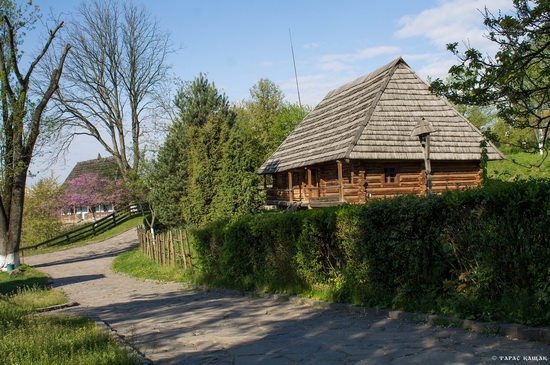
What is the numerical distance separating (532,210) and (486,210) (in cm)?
74

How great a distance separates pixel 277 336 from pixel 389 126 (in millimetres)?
20468

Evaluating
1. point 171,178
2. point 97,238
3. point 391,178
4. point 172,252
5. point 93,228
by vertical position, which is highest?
point 171,178

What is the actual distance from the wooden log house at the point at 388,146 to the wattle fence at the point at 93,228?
1923 cm

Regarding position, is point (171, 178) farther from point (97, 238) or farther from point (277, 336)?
point (277, 336)

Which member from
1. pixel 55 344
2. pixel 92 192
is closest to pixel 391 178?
pixel 55 344

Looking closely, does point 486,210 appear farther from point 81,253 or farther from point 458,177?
point 81,253

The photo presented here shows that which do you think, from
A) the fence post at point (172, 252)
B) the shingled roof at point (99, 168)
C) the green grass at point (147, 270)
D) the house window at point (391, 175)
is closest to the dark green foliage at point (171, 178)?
the green grass at point (147, 270)

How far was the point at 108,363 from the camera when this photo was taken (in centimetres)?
600

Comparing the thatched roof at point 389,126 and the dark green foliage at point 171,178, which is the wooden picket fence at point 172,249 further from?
the thatched roof at point 389,126

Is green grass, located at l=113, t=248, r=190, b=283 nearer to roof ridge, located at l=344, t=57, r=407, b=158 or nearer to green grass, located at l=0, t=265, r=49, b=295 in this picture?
green grass, located at l=0, t=265, r=49, b=295

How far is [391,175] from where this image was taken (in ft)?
90.8

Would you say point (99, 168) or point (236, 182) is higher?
point (99, 168)

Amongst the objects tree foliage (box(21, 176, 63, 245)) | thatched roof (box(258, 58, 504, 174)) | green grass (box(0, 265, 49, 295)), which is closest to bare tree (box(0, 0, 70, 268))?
green grass (box(0, 265, 49, 295))

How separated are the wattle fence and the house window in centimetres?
2227
